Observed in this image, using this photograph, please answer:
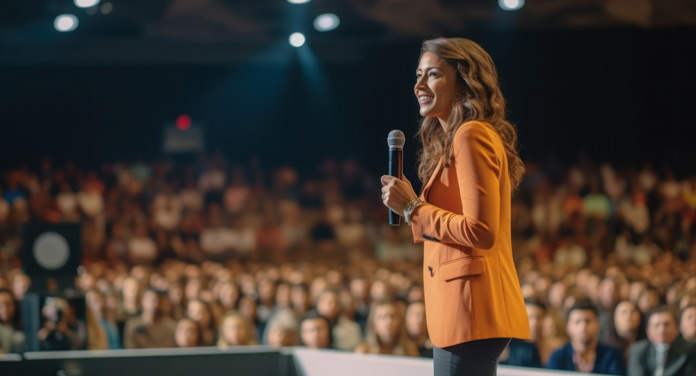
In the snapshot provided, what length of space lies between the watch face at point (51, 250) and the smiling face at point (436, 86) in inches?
101

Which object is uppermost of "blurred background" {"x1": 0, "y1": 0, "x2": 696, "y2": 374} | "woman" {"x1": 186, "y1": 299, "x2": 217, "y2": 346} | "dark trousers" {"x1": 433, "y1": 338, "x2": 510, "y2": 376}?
"blurred background" {"x1": 0, "y1": 0, "x2": 696, "y2": 374}

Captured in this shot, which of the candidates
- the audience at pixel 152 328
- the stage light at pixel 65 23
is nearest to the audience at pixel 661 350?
the audience at pixel 152 328

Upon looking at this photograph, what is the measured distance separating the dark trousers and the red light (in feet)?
37.1

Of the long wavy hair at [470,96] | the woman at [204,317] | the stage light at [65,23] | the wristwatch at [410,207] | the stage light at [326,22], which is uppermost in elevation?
the stage light at [326,22]

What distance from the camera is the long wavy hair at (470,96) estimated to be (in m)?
1.47

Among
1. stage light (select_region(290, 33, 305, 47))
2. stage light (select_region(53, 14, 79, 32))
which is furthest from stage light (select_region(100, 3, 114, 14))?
stage light (select_region(290, 33, 305, 47))

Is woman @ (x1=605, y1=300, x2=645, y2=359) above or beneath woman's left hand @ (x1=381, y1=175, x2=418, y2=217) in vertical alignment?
beneath

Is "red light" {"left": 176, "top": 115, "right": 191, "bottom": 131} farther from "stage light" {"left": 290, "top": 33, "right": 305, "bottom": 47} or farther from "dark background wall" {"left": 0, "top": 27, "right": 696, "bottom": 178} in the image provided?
"stage light" {"left": 290, "top": 33, "right": 305, "bottom": 47}

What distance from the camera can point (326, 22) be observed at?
11.7 metres

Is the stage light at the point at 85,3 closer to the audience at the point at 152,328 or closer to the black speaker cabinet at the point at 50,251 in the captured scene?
the audience at the point at 152,328

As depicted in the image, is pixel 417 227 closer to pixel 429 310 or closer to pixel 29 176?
pixel 429 310

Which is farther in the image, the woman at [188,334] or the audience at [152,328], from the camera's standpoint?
the audience at [152,328]

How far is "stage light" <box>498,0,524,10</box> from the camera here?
10.9m

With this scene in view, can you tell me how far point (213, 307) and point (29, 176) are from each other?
5733mm
